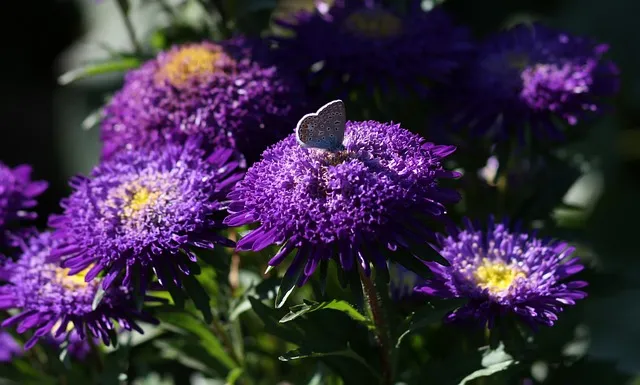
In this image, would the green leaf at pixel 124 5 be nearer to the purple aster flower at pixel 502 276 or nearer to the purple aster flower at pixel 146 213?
the purple aster flower at pixel 146 213

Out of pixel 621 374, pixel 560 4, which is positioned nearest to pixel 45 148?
pixel 560 4

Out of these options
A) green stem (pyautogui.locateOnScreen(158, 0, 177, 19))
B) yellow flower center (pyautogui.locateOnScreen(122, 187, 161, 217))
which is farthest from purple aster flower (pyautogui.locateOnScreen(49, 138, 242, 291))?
green stem (pyautogui.locateOnScreen(158, 0, 177, 19))

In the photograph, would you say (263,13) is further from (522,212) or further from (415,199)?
(415,199)

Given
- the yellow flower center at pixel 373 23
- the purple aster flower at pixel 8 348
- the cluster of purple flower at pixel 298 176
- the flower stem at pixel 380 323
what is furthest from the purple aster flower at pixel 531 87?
the purple aster flower at pixel 8 348

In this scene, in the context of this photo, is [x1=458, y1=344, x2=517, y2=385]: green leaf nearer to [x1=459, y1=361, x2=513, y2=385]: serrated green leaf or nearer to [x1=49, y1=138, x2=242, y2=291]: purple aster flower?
[x1=459, y1=361, x2=513, y2=385]: serrated green leaf

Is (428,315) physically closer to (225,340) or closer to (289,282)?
(289,282)

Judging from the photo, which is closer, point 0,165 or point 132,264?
point 132,264
